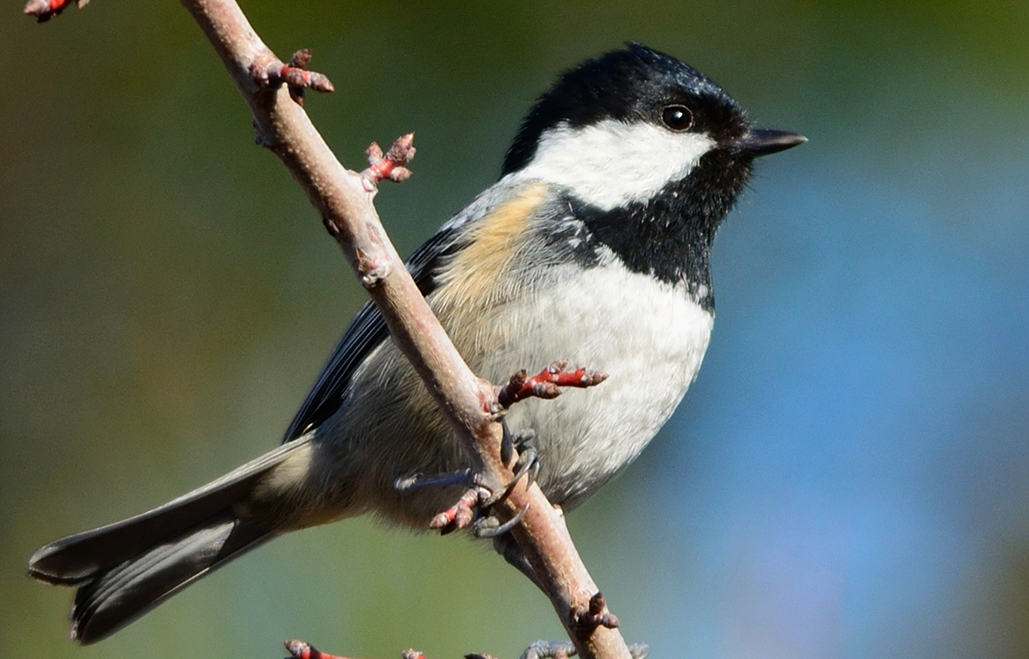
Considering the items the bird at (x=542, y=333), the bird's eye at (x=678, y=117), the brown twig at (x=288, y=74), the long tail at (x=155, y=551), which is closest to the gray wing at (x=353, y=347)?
the bird at (x=542, y=333)

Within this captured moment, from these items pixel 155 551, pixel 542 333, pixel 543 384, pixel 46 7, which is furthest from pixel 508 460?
pixel 155 551

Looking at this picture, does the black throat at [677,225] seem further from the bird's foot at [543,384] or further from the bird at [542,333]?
the bird's foot at [543,384]

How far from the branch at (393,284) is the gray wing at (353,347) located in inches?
→ 40.9

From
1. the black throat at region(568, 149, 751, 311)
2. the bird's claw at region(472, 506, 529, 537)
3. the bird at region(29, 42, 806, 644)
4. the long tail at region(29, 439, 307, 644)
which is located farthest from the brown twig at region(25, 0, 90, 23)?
the long tail at region(29, 439, 307, 644)

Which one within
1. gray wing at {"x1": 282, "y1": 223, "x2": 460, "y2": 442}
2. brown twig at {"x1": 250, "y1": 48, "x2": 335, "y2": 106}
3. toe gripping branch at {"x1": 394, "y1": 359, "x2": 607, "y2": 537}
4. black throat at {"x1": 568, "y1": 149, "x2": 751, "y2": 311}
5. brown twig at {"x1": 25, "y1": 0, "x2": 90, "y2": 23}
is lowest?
toe gripping branch at {"x1": 394, "y1": 359, "x2": 607, "y2": 537}

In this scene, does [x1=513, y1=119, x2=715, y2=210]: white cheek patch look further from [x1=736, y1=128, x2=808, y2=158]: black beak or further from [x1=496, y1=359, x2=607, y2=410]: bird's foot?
[x1=496, y1=359, x2=607, y2=410]: bird's foot

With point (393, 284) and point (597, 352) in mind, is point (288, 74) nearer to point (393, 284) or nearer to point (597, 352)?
point (393, 284)

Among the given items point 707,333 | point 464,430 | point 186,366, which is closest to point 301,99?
point 464,430

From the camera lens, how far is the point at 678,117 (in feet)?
10.5

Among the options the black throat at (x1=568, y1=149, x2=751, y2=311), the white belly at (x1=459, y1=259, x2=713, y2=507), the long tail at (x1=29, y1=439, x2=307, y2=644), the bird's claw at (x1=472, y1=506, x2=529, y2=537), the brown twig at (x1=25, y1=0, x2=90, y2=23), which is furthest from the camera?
the long tail at (x1=29, y1=439, x2=307, y2=644)

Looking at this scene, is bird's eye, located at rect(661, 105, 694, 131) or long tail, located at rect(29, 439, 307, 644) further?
bird's eye, located at rect(661, 105, 694, 131)

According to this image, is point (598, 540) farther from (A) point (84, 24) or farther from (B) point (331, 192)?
(B) point (331, 192)

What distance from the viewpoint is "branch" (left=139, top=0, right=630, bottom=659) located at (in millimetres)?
1621

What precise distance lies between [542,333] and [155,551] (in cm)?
124
